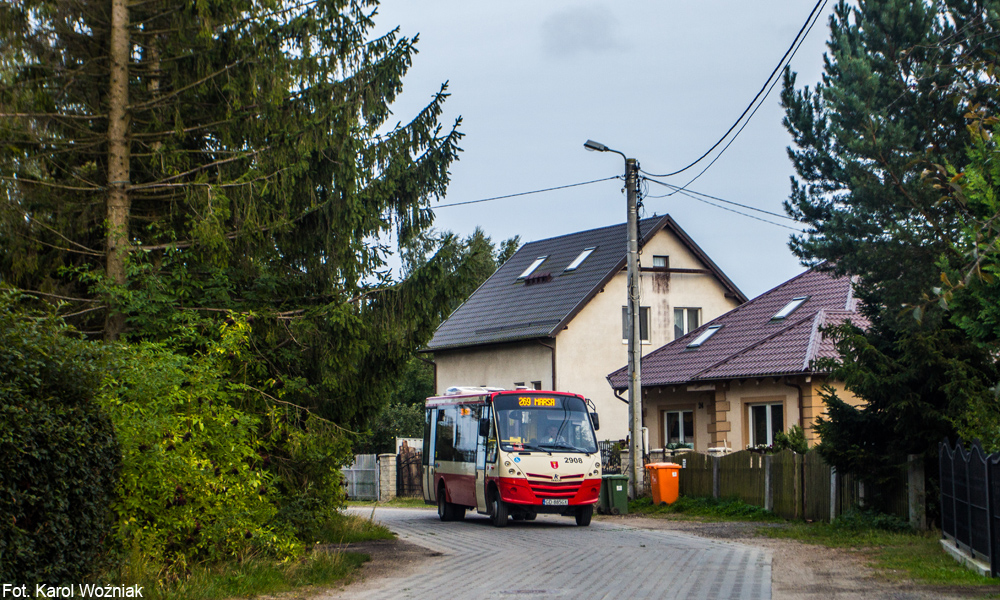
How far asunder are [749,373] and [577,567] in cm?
1525

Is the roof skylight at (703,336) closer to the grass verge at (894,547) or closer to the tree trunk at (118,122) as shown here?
the grass verge at (894,547)

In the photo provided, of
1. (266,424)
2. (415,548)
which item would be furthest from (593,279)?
(266,424)

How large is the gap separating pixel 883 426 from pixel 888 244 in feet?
19.0

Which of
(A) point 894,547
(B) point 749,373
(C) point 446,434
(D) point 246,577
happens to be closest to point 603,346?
(B) point 749,373

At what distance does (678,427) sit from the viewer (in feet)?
105

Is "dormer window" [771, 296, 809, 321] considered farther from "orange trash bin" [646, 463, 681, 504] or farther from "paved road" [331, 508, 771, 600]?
"paved road" [331, 508, 771, 600]

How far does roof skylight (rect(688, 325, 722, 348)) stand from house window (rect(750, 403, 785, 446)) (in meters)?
4.05

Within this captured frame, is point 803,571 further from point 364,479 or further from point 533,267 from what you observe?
point 533,267

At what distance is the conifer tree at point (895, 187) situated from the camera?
13.4 metres

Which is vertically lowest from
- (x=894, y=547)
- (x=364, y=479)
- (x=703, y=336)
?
(x=364, y=479)

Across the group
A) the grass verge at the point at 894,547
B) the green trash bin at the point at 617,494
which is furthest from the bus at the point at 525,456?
the grass verge at the point at 894,547

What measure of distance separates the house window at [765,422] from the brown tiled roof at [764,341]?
51.6 inches

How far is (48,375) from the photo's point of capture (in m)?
8.51

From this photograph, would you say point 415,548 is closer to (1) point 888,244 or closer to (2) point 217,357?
(2) point 217,357
